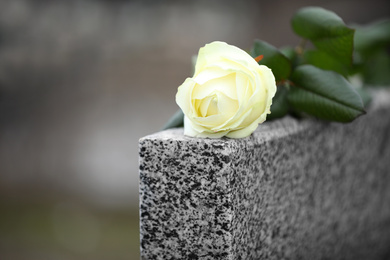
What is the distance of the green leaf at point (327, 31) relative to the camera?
1034 millimetres

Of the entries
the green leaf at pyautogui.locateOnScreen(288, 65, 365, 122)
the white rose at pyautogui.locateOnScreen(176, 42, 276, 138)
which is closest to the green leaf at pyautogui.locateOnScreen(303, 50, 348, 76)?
the green leaf at pyautogui.locateOnScreen(288, 65, 365, 122)

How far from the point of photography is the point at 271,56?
101 cm

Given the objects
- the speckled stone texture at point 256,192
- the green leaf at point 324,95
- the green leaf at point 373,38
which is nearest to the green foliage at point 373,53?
the green leaf at point 373,38

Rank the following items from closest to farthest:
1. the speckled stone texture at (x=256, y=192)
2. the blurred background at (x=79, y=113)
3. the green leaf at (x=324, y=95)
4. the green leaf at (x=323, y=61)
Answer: the speckled stone texture at (x=256, y=192) < the green leaf at (x=324, y=95) < the green leaf at (x=323, y=61) < the blurred background at (x=79, y=113)

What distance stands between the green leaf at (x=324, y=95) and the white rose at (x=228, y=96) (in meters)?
0.27

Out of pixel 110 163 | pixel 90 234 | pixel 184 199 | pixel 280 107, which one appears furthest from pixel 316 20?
pixel 110 163

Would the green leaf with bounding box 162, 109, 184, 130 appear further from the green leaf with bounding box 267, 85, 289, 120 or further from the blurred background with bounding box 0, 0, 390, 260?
the blurred background with bounding box 0, 0, 390, 260

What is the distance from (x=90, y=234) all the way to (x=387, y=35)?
2734mm

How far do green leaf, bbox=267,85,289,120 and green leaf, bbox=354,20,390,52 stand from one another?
2.55ft

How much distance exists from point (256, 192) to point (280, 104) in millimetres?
291

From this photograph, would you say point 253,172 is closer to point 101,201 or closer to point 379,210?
point 379,210

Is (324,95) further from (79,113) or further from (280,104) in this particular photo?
(79,113)

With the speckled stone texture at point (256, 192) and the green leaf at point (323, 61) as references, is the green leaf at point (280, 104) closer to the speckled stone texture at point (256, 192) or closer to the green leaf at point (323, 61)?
the speckled stone texture at point (256, 192)

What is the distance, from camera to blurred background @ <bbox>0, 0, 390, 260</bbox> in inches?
139
